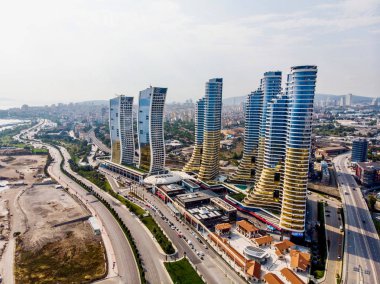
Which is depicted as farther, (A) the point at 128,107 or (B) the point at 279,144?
(A) the point at 128,107

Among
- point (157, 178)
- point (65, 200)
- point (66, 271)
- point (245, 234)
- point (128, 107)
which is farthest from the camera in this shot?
point (128, 107)

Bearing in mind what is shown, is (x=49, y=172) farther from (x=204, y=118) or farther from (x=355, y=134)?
(x=355, y=134)

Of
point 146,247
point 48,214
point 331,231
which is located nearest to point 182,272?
point 146,247

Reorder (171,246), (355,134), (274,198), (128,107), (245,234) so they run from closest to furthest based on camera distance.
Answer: (171,246), (245,234), (274,198), (128,107), (355,134)

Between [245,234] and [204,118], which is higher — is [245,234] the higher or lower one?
the lower one

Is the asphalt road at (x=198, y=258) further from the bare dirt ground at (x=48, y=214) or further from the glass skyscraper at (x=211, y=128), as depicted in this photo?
the glass skyscraper at (x=211, y=128)

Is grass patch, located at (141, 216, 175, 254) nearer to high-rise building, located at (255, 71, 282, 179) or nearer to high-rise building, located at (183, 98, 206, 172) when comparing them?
high-rise building, located at (255, 71, 282, 179)

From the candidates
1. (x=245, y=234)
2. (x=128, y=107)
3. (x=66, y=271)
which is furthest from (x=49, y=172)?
(x=245, y=234)
